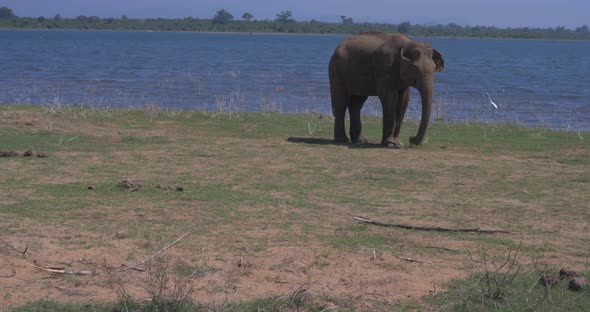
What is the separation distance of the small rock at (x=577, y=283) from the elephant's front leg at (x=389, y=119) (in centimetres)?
837

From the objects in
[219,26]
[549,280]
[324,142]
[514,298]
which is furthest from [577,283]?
[219,26]

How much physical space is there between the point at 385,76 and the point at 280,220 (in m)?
6.83

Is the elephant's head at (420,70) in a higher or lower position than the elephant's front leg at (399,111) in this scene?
higher

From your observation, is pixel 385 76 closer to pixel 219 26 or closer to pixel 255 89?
pixel 255 89

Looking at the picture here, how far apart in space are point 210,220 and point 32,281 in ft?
7.90

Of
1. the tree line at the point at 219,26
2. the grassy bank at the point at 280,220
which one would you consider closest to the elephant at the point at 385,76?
the grassy bank at the point at 280,220

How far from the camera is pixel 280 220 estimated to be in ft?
31.9

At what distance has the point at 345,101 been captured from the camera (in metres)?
17.0

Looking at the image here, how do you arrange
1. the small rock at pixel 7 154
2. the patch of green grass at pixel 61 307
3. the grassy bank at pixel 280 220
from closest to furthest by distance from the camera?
the patch of green grass at pixel 61 307 < the grassy bank at pixel 280 220 < the small rock at pixel 7 154

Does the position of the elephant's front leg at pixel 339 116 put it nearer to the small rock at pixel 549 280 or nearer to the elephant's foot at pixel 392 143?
the elephant's foot at pixel 392 143

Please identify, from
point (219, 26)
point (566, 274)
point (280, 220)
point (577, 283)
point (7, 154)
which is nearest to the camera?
point (577, 283)

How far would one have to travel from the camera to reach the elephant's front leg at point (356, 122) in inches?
667

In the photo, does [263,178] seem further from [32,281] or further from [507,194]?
[32,281]

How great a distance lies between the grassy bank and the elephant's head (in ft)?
2.26
